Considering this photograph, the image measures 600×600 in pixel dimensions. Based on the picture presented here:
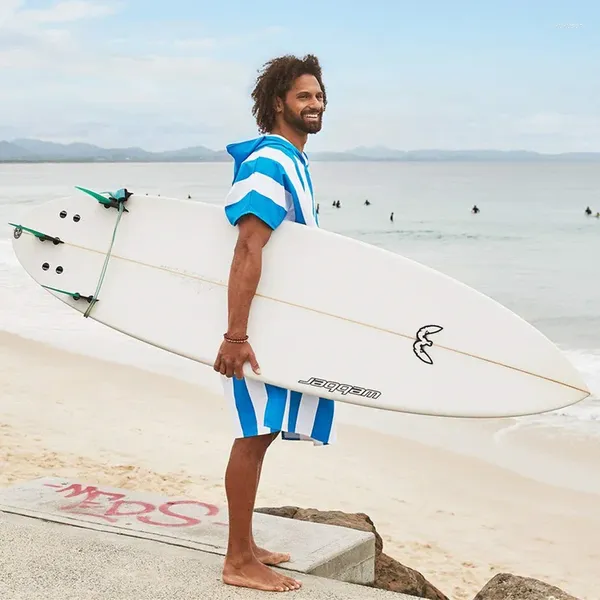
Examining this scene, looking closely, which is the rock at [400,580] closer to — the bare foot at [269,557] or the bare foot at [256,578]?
the bare foot at [269,557]

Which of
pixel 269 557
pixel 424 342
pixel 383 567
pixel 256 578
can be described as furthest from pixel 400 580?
pixel 424 342

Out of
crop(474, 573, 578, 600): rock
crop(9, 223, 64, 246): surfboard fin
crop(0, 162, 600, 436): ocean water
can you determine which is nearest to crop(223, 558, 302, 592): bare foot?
crop(474, 573, 578, 600): rock

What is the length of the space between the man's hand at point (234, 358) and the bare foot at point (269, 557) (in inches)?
25.7

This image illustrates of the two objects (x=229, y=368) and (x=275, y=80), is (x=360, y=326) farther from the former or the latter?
(x=275, y=80)

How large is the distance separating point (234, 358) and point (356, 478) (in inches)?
144

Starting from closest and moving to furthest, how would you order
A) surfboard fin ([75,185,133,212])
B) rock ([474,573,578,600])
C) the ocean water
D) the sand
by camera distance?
rock ([474,573,578,600]) < surfboard fin ([75,185,133,212]) < the sand < the ocean water

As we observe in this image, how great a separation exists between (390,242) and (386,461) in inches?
1059

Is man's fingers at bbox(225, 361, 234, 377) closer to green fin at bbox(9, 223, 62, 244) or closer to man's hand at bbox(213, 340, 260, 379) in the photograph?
man's hand at bbox(213, 340, 260, 379)

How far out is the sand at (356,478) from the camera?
497 centimetres

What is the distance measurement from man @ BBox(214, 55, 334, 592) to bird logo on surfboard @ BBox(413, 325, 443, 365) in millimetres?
358

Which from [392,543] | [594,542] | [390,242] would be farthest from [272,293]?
[390,242]

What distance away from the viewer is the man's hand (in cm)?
265

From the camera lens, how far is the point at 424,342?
300 cm

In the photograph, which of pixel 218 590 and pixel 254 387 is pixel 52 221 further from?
pixel 218 590
